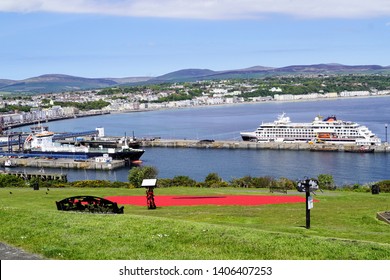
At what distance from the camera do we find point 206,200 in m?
14.0

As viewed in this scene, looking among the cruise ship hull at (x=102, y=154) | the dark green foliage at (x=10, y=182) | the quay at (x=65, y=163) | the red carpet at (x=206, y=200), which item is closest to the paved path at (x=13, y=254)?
the red carpet at (x=206, y=200)

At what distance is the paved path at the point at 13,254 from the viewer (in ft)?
20.2

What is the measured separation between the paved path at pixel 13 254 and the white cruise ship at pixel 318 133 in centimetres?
4897

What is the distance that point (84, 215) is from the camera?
8922mm

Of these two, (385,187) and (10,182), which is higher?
(10,182)

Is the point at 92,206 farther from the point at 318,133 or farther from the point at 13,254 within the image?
the point at 318,133

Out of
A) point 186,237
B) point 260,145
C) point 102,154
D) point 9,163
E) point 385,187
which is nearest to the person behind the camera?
point 186,237

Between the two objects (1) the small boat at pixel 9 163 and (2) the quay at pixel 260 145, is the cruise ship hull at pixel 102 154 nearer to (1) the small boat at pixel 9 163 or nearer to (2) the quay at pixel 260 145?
(1) the small boat at pixel 9 163

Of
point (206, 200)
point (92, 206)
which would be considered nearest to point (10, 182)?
point (206, 200)

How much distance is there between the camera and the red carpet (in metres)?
13.4

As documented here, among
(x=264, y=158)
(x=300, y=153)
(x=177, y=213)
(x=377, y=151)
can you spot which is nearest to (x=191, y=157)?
(x=264, y=158)

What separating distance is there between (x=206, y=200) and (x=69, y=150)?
3823cm
